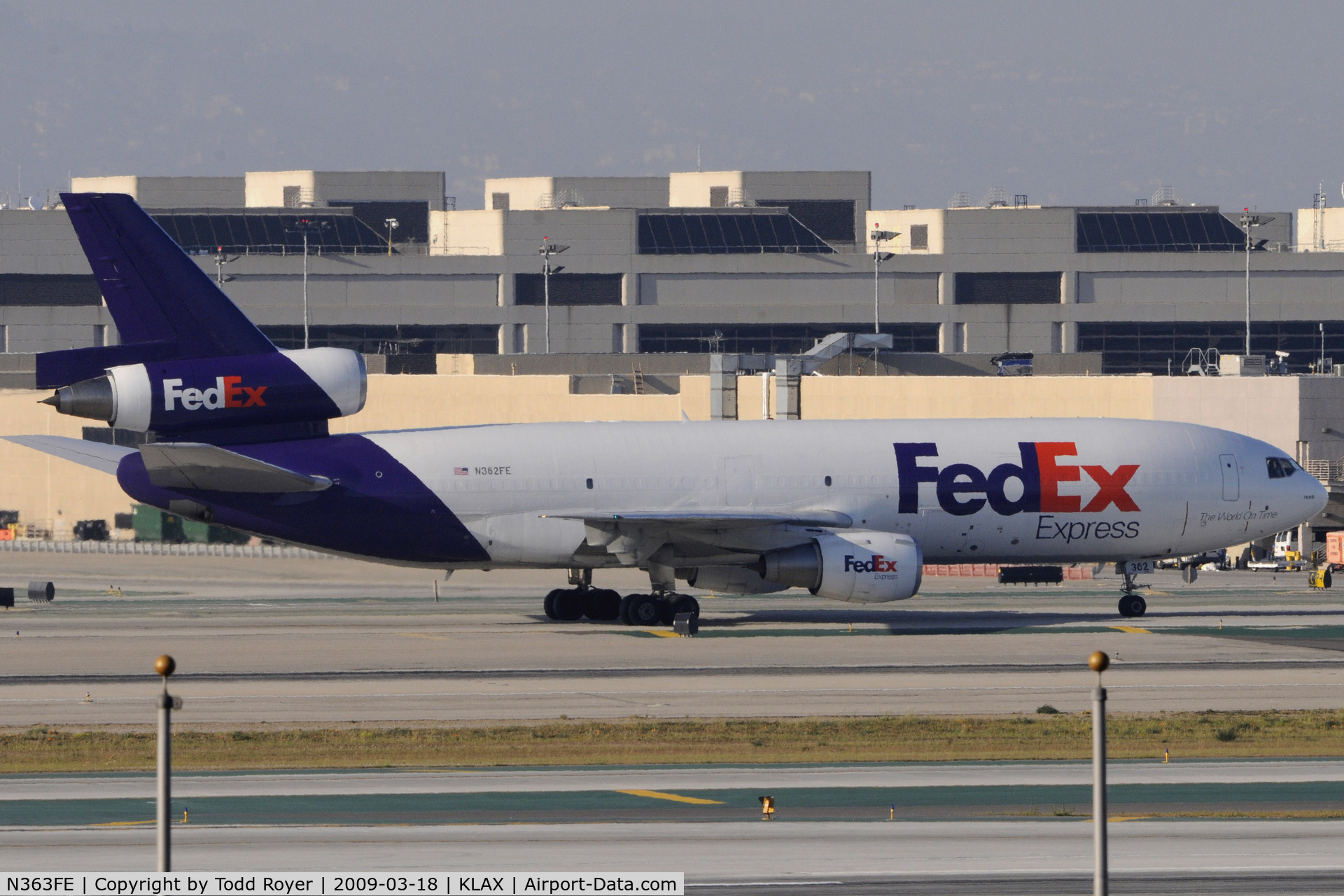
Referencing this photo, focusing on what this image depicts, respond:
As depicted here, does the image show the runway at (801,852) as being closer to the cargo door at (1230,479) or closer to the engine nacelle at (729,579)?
the engine nacelle at (729,579)

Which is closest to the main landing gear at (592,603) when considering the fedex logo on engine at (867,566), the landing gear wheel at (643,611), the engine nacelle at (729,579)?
the landing gear wheel at (643,611)

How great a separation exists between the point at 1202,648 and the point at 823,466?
12.7 metres

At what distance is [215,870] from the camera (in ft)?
77.0

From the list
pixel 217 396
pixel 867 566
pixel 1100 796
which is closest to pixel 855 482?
pixel 867 566

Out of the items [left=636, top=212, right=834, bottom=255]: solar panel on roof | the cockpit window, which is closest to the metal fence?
the cockpit window

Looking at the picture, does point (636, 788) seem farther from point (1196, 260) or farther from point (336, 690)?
point (1196, 260)

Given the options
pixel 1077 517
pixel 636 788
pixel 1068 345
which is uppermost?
pixel 1068 345

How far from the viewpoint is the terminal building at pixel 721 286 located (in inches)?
5910

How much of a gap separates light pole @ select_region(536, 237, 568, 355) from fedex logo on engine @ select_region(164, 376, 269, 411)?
85697mm

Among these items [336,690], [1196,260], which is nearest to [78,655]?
[336,690]

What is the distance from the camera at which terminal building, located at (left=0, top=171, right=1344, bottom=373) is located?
15012 centimetres

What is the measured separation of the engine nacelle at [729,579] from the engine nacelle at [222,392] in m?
11.9

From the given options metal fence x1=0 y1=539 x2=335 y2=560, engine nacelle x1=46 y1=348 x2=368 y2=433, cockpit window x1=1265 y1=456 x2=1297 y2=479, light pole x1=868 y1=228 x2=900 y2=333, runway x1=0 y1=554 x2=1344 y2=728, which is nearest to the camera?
runway x1=0 y1=554 x2=1344 y2=728

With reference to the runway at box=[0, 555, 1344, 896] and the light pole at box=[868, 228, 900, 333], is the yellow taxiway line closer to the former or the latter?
the runway at box=[0, 555, 1344, 896]
